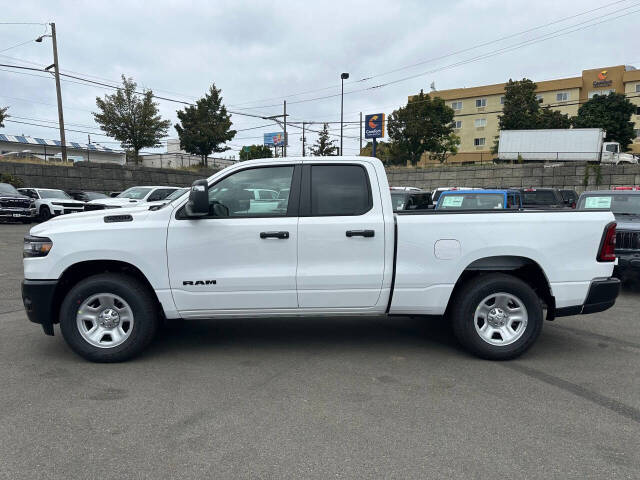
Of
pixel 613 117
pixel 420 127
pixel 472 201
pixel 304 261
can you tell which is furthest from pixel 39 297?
pixel 613 117

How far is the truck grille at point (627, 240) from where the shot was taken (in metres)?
7.57

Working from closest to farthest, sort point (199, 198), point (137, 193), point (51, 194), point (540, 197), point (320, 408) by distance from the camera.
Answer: point (320, 408) < point (199, 198) < point (540, 197) < point (137, 193) < point (51, 194)

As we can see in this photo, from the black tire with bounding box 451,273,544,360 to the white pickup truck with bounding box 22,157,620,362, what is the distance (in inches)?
0.4

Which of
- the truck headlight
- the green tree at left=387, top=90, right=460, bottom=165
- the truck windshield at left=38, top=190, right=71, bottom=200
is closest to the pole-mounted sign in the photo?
the green tree at left=387, top=90, right=460, bottom=165

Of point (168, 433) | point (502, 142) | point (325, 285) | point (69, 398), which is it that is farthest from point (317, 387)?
point (502, 142)

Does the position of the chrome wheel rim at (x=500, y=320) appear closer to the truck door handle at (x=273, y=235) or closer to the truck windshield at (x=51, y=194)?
the truck door handle at (x=273, y=235)

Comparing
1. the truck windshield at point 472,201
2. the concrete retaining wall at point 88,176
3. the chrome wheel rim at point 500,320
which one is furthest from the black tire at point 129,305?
the concrete retaining wall at point 88,176

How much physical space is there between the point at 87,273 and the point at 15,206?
17.9m

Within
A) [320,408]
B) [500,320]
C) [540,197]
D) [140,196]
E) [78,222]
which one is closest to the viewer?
[320,408]

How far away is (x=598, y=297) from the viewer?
4676 mm

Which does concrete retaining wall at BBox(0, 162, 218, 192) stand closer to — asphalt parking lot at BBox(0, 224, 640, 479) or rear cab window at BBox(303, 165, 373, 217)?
asphalt parking lot at BBox(0, 224, 640, 479)

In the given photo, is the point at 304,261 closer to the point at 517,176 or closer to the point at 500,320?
the point at 500,320

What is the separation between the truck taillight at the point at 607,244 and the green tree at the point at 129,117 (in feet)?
113

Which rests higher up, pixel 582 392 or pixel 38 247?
pixel 38 247
